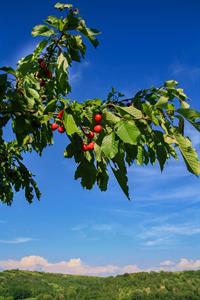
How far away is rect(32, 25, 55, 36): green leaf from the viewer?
527cm

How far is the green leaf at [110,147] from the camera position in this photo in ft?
12.8

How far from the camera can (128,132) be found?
150 inches

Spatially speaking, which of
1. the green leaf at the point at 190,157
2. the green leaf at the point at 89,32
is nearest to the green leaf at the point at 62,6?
the green leaf at the point at 89,32

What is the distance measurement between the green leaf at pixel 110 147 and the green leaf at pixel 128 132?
0.14 meters

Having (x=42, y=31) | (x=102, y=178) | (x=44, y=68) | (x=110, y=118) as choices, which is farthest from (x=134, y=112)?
(x=44, y=68)

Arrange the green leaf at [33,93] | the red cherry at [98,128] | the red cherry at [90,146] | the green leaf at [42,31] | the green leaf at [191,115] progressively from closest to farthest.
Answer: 1. the green leaf at [191,115]
2. the red cherry at [98,128]
3. the red cherry at [90,146]
4. the green leaf at [42,31]
5. the green leaf at [33,93]

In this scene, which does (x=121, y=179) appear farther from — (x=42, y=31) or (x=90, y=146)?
(x=42, y=31)

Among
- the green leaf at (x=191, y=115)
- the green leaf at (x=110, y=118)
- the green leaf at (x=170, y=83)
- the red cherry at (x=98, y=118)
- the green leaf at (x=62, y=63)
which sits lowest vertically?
the green leaf at (x=191, y=115)

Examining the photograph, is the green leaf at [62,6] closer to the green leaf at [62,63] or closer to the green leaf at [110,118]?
the green leaf at [62,63]

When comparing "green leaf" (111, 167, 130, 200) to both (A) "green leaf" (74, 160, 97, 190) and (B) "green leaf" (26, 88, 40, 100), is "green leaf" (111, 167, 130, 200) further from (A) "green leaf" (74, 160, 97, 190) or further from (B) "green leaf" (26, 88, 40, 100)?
(B) "green leaf" (26, 88, 40, 100)

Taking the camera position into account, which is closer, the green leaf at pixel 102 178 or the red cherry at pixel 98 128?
the red cherry at pixel 98 128

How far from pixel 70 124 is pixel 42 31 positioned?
1.63 m

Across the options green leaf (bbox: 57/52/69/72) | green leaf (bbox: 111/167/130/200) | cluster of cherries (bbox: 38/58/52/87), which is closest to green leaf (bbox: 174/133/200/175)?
green leaf (bbox: 111/167/130/200)

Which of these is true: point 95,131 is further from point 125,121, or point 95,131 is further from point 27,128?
point 27,128
